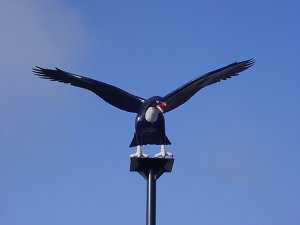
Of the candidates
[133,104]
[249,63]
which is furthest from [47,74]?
[249,63]

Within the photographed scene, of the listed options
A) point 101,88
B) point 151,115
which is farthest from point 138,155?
point 101,88

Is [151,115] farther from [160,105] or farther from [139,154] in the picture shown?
[139,154]

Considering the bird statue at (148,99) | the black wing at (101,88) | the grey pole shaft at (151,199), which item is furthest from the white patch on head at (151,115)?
the grey pole shaft at (151,199)

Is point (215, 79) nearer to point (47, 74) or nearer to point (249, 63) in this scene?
→ point (249, 63)

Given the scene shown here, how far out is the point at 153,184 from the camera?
14875 mm

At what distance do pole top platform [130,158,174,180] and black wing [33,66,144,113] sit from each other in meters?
1.64

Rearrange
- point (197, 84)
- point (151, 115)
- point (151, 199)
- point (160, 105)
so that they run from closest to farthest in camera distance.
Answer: point (151, 199) < point (151, 115) < point (160, 105) < point (197, 84)

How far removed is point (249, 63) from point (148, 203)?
244 inches

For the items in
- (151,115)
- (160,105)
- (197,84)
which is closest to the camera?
(151,115)

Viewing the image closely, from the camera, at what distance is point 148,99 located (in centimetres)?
1512

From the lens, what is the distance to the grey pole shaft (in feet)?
46.9

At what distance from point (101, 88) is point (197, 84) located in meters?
3.12

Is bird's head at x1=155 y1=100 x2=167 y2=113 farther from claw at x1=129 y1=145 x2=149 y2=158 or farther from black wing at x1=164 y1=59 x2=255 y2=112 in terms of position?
claw at x1=129 y1=145 x2=149 y2=158

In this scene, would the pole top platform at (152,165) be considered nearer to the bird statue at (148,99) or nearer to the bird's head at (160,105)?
the bird statue at (148,99)
